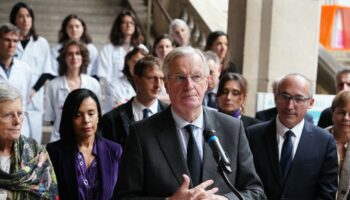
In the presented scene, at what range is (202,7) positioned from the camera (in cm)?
1318

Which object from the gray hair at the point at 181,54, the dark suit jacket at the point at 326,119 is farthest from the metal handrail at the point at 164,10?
the gray hair at the point at 181,54

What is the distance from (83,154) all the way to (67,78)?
260 cm

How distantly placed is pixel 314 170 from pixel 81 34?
17.1 ft

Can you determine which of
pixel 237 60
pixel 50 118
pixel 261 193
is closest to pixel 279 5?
pixel 237 60

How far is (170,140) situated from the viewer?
3.90m

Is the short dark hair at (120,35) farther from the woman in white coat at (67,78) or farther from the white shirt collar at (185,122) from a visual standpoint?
the white shirt collar at (185,122)

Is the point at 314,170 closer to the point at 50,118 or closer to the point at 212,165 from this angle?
the point at 212,165

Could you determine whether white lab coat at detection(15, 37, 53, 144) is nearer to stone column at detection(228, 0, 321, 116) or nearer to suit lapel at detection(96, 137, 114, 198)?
stone column at detection(228, 0, 321, 116)

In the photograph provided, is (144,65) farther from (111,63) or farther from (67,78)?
(111,63)

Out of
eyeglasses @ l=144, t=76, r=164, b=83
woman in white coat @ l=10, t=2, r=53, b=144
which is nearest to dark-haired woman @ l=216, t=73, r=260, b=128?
eyeglasses @ l=144, t=76, r=164, b=83

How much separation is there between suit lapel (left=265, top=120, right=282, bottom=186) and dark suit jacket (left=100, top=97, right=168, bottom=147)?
1516 millimetres

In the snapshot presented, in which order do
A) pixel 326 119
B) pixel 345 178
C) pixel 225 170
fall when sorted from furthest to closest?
pixel 326 119 < pixel 345 178 < pixel 225 170

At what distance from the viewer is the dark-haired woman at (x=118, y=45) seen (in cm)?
943

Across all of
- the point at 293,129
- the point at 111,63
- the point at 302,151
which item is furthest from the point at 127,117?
the point at 111,63
